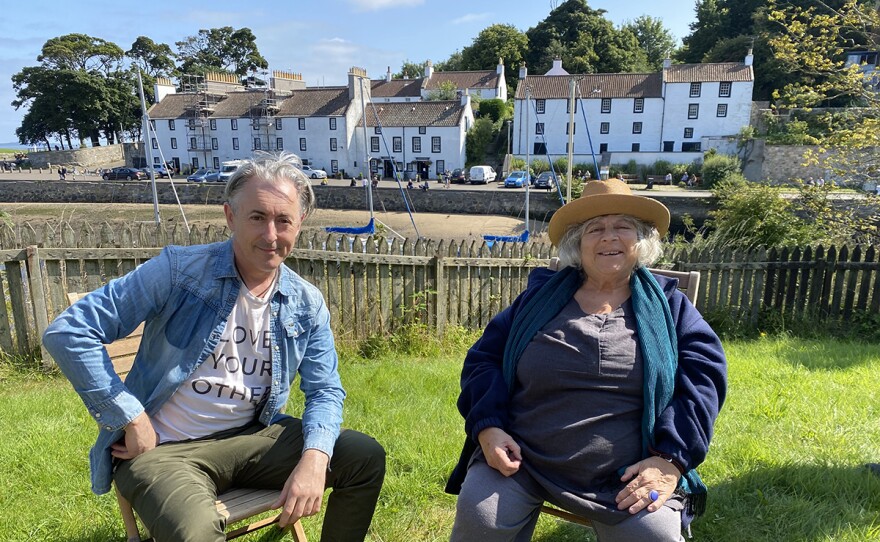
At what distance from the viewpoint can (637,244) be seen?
→ 2.36 meters

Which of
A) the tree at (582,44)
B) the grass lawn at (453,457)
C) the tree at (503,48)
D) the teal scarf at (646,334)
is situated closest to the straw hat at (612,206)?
the teal scarf at (646,334)

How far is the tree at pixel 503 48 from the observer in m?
65.4

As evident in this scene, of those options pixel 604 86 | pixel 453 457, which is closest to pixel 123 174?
pixel 604 86

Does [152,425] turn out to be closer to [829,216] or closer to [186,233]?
[186,233]

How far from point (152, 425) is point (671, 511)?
2.03m

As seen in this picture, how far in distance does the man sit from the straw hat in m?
1.21

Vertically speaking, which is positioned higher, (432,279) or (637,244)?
(637,244)

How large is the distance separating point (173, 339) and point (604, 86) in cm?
5309

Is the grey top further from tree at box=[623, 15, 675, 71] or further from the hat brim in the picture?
tree at box=[623, 15, 675, 71]

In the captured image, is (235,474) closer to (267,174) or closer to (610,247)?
(267,174)

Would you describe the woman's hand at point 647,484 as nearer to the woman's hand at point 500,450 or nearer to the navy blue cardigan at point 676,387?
the navy blue cardigan at point 676,387

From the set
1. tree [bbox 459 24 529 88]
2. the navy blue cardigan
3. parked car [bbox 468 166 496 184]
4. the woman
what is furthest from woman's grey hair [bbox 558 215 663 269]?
tree [bbox 459 24 529 88]

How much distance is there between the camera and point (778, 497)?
293cm

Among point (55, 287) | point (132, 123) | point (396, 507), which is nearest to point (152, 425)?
point (396, 507)
